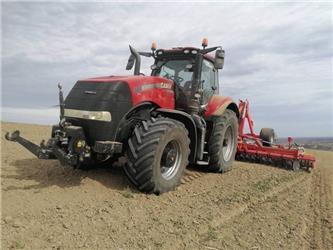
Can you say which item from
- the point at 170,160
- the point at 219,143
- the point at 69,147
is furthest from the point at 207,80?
the point at 69,147

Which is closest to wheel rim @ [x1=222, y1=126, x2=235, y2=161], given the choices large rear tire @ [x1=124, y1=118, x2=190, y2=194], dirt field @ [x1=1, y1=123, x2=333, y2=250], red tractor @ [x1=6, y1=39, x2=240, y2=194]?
dirt field @ [x1=1, y1=123, x2=333, y2=250]

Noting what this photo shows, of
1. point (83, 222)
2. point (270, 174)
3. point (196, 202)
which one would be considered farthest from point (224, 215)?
point (270, 174)

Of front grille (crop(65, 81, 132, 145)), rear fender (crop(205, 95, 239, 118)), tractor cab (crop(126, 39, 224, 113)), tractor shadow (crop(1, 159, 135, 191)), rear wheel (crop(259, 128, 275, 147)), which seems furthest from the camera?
rear wheel (crop(259, 128, 275, 147))

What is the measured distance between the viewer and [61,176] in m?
5.96

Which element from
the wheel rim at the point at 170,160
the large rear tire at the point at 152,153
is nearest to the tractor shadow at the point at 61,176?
the large rear tire at the point at 152,153

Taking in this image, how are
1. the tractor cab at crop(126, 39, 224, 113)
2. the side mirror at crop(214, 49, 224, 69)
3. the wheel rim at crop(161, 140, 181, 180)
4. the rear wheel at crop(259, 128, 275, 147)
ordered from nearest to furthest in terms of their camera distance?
the wheel rim at crop(161, 140, 181, 180) < the side mirror at crop(214, 49, 224, 69) < the tractor cab at crop(126, 39, 224, 113) < the rear wheel at crop(259, 128, 275, 147)

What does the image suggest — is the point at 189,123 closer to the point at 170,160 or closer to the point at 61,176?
the point at 170,160

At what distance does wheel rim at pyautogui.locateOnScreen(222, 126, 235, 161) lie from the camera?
331 inches

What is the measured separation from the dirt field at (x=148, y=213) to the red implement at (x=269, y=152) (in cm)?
244

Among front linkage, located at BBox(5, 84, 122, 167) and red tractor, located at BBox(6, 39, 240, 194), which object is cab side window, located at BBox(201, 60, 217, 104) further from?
front linkage, located at BBox(5, 84, 122, 167)

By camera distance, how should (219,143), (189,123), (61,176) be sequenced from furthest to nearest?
(219,143) < (189,123) < (61,176)

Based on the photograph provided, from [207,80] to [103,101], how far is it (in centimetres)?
297

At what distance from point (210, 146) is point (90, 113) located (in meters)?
2.92

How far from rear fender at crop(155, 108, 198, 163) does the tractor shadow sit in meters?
1.25
